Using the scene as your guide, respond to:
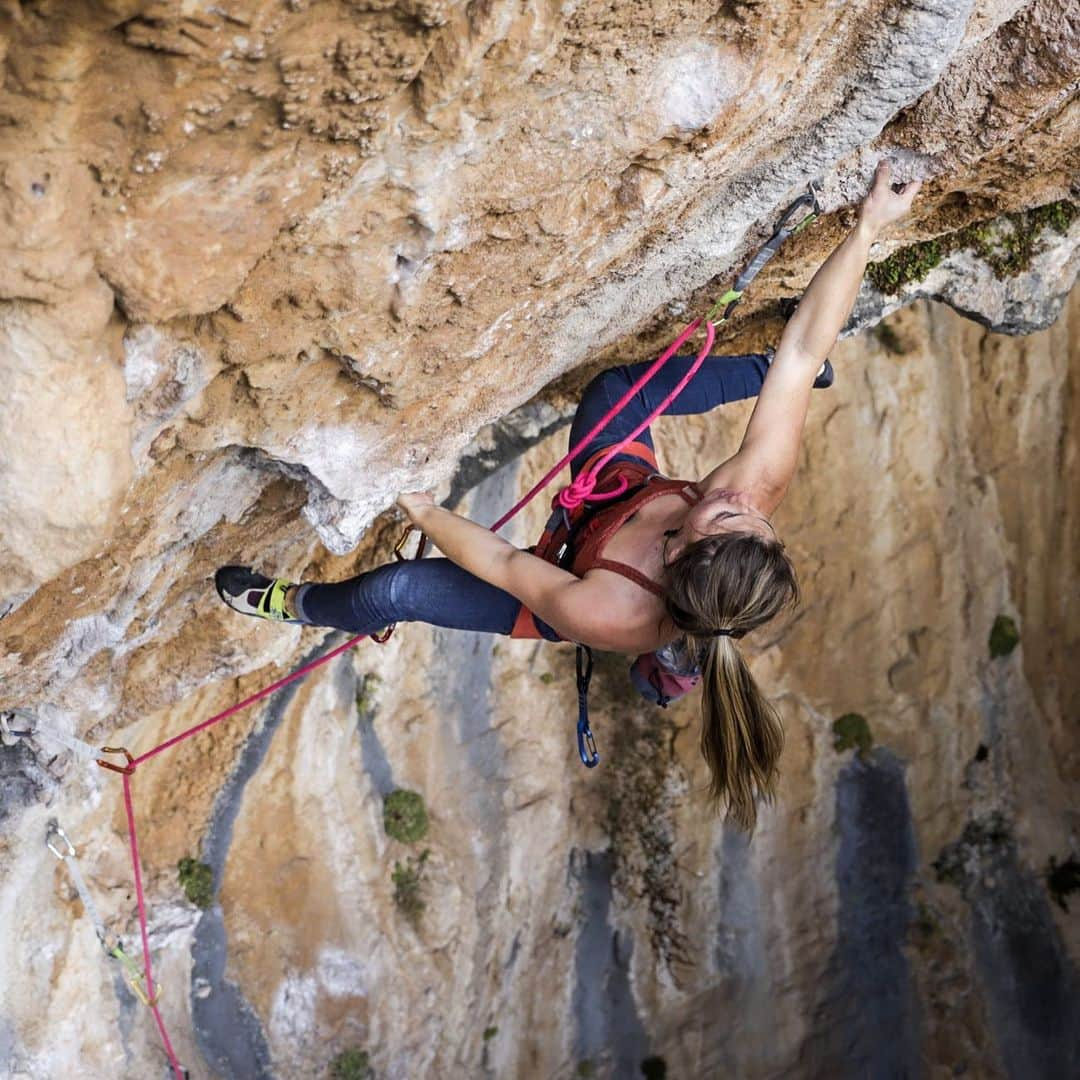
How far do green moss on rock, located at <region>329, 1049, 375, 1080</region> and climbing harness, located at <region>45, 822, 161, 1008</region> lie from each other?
4.45 feet

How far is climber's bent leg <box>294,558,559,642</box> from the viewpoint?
146 inches

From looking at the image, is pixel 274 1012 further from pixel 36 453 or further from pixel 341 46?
pixel 341 46

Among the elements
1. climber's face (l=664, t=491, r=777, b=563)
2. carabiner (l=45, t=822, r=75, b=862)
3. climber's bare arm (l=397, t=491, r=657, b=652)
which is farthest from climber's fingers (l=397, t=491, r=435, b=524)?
carabiner (l=45, t=822, r=75, b=862)

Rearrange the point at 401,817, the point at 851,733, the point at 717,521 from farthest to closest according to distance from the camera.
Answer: the point at 851,733 < the point at 401,817 < the point at 717,521

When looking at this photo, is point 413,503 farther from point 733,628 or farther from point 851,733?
point 851,733

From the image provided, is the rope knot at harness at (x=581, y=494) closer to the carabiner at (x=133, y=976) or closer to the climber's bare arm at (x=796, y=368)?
the climber's bare arm at (x=796, y=368)

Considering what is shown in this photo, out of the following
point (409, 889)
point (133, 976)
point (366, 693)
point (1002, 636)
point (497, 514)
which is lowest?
point (133, 976)

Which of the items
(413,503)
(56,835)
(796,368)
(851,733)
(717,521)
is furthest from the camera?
(851,733)

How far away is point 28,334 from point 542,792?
19.8 ft

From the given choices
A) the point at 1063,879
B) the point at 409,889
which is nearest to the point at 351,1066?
the point at 409,889

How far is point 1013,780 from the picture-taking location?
8203mm

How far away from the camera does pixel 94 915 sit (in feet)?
16.9

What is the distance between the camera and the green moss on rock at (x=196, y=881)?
5.85 meters

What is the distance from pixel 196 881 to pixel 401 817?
1.43m
